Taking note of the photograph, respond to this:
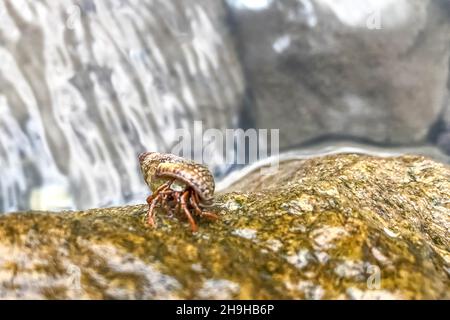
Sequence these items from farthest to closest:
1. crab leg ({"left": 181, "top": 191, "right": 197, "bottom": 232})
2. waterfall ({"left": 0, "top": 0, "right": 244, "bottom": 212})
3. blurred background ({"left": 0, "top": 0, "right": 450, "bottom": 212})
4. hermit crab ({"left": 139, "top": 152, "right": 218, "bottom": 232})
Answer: blurred background ({"left": 0, "top": 0, "right": 450, "bottom": 212}) → waterfall ({"left": 0, "top": 0, "right": 244, "bottom": 212}) → hermit crab ({"left": 139, "top": 152, "right": 218, "bottom": 232}) → crab leg ({"left": 181, "top": 191, "right": 197, "bottom": 232})

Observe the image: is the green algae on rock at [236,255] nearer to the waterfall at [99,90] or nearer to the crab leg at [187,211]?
the crab leg at [187,211]

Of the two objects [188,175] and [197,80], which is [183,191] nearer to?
[188,175]

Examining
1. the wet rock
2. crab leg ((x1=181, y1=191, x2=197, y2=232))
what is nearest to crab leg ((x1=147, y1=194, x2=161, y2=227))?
crab leg ((x1=181, y1=191, x2=197, y2=232))

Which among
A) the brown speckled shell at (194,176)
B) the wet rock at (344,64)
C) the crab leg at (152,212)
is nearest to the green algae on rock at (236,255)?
the crab leg at (152,212)

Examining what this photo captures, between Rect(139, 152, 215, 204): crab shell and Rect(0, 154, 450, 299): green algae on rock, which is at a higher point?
Rect(139, 152, 215, 204): crab shell

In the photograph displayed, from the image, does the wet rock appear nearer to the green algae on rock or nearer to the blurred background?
the blurred background
